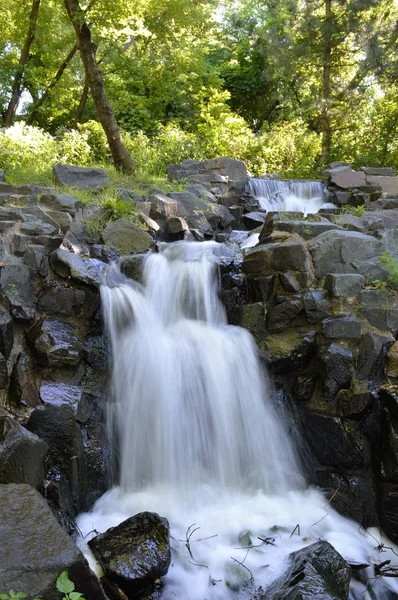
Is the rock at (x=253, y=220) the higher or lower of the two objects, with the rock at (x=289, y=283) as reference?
higher

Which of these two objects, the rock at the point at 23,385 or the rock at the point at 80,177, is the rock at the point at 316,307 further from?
the rock at the point at 80,177

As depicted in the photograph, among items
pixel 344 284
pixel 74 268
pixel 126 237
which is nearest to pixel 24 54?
pixel 126 237

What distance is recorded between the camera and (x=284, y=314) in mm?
5820

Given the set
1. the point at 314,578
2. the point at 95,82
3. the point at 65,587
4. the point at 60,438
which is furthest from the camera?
the point at 95,82

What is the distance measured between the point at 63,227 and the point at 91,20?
5.81 m

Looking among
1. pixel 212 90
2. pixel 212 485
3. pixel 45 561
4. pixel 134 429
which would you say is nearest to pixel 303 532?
pixel 212 485

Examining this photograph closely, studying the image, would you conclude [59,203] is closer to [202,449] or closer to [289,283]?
[289,283]

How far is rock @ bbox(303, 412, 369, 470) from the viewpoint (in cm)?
507

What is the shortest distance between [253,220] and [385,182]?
382 centimetres

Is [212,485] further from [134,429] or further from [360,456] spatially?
[360,456]

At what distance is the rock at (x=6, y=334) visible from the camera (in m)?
4.75

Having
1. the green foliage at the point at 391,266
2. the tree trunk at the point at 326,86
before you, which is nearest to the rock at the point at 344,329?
the green foliage at the point at 391,266

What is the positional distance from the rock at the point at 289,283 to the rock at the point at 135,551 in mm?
3202

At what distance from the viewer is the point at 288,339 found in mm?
5727
